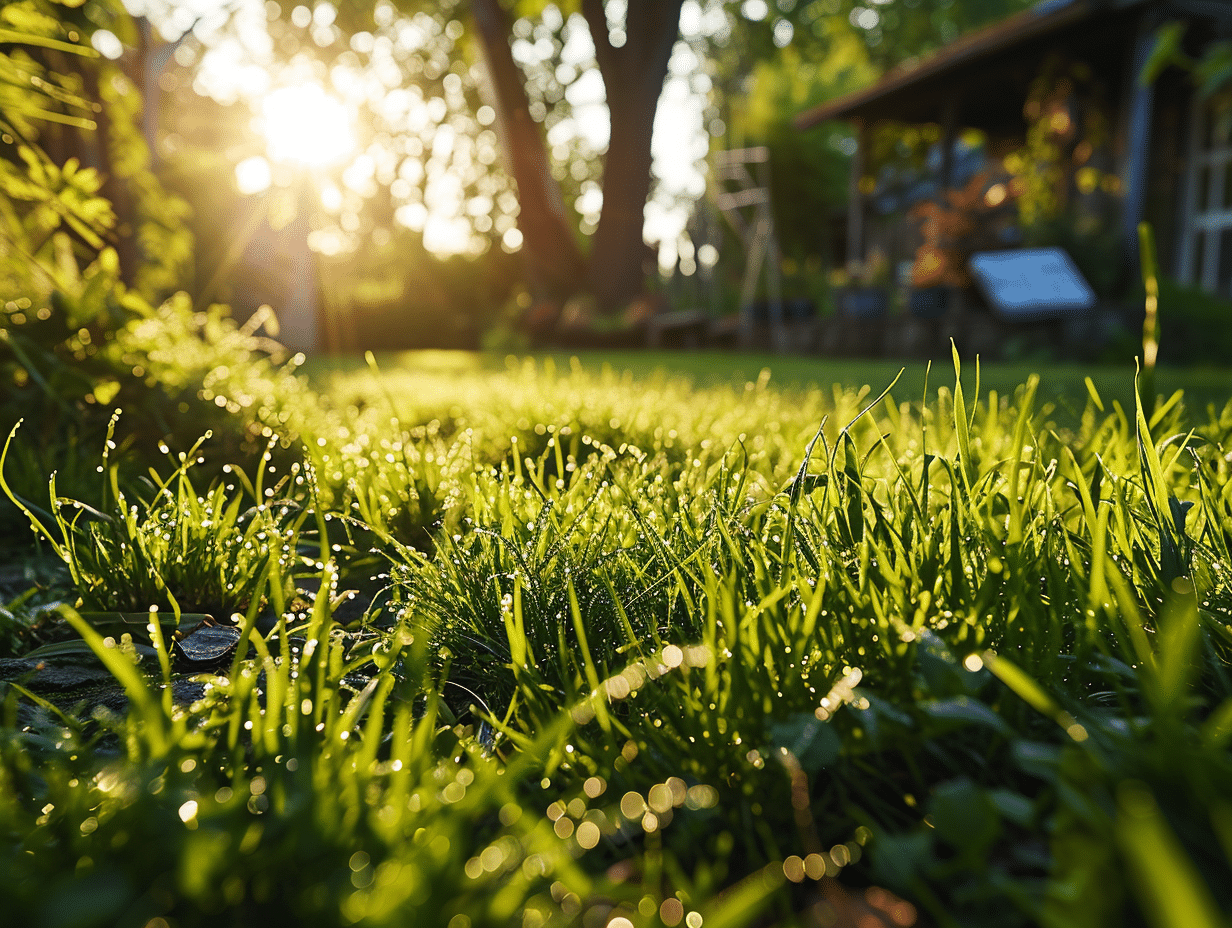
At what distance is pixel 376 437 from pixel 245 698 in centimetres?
175

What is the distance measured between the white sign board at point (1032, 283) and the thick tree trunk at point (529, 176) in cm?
810

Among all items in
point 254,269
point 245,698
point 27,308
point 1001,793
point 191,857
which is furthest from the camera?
point 254,269

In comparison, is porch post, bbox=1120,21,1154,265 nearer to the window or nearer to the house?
the house

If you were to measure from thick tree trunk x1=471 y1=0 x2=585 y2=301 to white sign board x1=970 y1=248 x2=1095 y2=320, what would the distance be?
26.6 feet

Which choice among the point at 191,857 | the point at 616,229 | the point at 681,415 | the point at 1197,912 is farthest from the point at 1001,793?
the point at 616,229

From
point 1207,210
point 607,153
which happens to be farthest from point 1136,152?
point 607,153

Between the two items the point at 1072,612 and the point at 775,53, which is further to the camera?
the point at 775,53

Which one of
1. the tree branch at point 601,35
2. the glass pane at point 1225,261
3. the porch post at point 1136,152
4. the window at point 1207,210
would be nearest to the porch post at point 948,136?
the porch post at point 1136,152

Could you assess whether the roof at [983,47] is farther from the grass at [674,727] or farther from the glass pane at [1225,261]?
the grass at [674,727]

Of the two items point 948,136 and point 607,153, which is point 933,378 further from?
point 607,153

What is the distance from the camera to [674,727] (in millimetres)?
1050

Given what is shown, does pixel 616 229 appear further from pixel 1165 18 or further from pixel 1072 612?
pixel 1072 612

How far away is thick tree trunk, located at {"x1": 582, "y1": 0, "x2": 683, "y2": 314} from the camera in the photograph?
565 inches

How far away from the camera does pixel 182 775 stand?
2.73 feet
